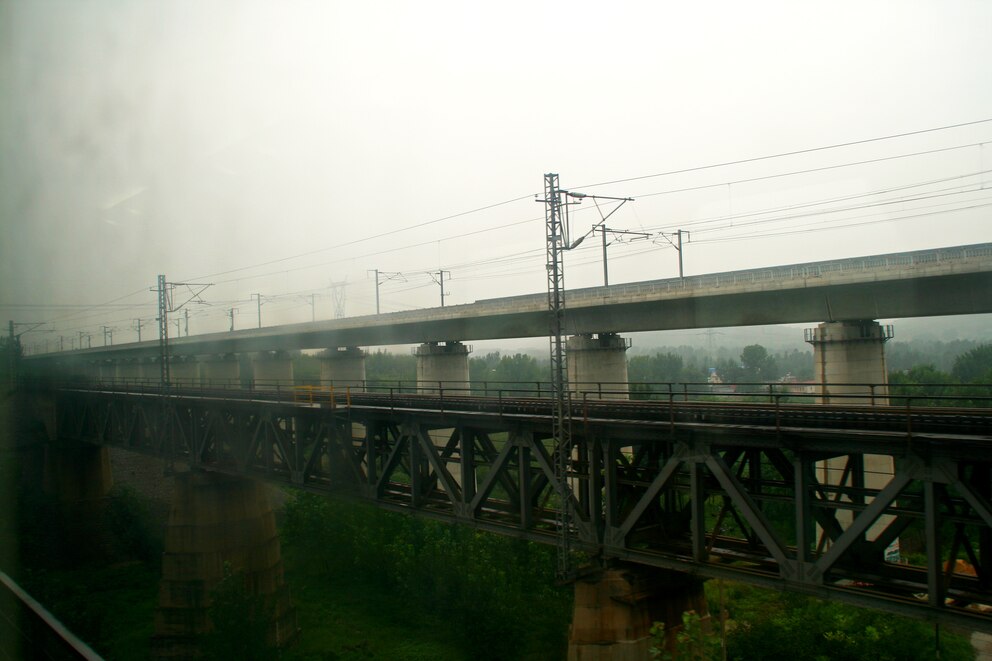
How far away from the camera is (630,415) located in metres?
10.2

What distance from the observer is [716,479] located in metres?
10.3

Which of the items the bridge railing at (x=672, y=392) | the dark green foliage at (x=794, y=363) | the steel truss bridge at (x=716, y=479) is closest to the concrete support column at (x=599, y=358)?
the bridge railing at (x=672, y=392)

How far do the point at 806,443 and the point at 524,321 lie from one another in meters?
20.3

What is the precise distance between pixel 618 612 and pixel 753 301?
14.0 m

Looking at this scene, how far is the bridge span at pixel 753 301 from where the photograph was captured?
58.3ft

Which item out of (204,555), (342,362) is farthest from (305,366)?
(204,555)

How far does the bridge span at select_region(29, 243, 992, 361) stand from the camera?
1777cm

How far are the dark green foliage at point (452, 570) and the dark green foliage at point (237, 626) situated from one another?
623 cm

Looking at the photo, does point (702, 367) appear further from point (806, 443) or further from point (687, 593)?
point (806, 443)

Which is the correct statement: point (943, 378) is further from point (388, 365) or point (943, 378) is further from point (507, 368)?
point (388, 365)

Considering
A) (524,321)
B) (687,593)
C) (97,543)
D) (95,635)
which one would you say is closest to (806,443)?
(687,593)

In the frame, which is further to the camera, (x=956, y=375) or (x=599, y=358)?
(x=956, y=375)

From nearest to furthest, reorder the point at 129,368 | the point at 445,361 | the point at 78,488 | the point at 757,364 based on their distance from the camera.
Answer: the point at 757,364
the point at 78,488
the point at 445,361
the point at 129,368

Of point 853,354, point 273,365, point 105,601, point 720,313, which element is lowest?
point 105,601
